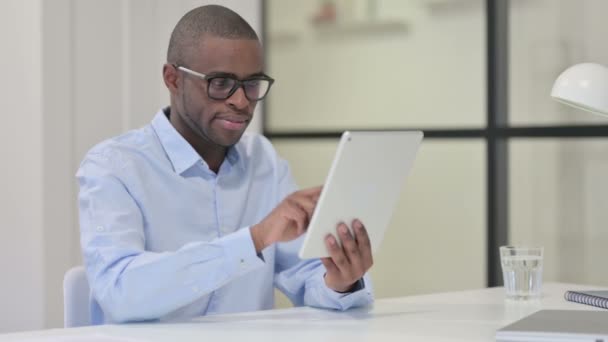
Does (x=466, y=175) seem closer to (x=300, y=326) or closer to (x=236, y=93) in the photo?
(x=236, y=93)

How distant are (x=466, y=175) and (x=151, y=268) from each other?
174 cm

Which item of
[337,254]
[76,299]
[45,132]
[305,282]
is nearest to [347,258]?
[337,254]

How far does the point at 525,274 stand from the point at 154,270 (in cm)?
77

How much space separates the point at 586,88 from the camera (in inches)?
73.5

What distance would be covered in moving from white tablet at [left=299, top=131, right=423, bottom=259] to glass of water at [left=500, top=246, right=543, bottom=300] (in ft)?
1.30

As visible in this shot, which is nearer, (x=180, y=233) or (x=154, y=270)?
(x=154, y=270)

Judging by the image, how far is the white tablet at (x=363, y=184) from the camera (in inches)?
66.2

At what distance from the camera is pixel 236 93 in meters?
2.12

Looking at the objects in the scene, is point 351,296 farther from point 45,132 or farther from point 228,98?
point 45,132

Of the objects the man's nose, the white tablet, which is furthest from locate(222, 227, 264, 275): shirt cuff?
the man's nose

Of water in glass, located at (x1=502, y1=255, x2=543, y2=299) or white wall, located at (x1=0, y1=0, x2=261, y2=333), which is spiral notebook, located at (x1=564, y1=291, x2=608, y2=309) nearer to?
water in glass, located at (x1=502, y1=255, x2=543, y2=299)

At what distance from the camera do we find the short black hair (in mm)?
2180

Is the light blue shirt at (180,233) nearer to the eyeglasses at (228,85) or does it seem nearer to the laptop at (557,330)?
the eyeglasses at (228,85)

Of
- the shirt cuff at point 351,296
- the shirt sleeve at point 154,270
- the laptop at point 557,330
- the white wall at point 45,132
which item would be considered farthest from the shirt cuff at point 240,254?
the white wall at point 45,132
